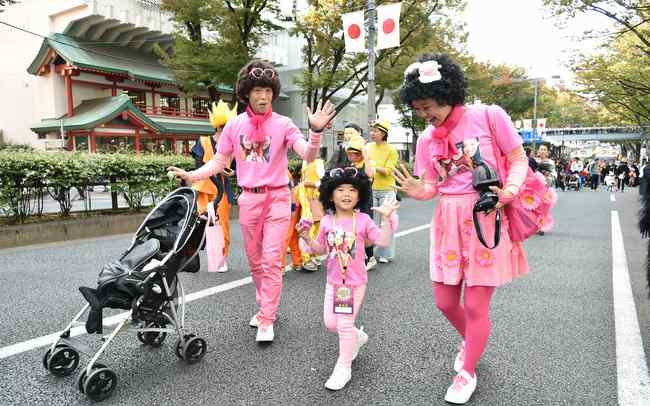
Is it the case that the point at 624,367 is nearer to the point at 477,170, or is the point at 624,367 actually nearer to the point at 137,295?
the point at 477,170

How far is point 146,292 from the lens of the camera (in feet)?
9.00

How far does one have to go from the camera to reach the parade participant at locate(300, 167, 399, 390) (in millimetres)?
2842

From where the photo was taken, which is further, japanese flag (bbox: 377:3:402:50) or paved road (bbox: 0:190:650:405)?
japanese flag (bbox: 377:3:402:50)

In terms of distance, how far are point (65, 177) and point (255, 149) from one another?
5.64m

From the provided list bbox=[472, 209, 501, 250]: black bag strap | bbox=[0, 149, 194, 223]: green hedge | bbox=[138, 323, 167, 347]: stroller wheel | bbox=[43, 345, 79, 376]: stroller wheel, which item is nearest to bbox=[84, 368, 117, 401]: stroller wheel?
bbox=[43, 345, 79, 376]: stroller wheel

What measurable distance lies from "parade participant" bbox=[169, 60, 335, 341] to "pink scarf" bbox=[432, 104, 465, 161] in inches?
40.5

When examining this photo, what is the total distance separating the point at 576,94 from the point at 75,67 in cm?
2378

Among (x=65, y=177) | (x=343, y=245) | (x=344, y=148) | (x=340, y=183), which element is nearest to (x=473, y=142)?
(x=340, y=183)

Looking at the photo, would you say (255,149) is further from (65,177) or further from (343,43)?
(343,43)

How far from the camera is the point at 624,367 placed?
118 inches

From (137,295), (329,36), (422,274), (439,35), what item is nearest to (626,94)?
(439,35)

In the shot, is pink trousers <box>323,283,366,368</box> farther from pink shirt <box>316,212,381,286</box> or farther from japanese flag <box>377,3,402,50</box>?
japanese flag <box>377,3,402,50</box>

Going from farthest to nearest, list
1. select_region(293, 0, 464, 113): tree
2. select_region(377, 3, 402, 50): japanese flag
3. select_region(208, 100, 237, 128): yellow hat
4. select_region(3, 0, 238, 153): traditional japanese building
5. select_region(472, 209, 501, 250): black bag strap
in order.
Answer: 1. select_region(3, 0, 238, 153): traditional japanese building
2. select_region(293, 0, 464, 113): tree
3. select_region(377, 3, 402, 50): japanese flag
4. select_region(208, 100, 237, 128): yellow hat
5. select_region(472, 209, 501, 250): black bag strap

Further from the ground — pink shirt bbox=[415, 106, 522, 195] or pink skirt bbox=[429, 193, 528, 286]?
pink shirt bbox=[415, 106, 522, 195]
